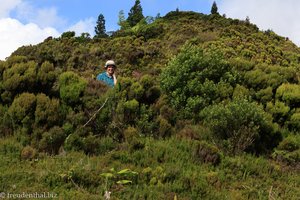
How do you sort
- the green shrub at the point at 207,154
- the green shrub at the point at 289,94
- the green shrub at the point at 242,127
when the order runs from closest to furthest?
1. the green shrub at the point at 207,154
2. the green shrub at the point at 242,127
3. the green shrub at the point at 289,94

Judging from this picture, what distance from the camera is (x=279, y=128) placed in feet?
35.7

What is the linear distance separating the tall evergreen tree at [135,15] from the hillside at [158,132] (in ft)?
95.7

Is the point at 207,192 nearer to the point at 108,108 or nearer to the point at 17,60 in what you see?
the point at 108,108

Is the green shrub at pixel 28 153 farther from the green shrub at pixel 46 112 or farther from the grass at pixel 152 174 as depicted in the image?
the green shrub at pixel 46 112

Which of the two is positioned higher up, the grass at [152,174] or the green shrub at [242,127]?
the green shrub at [242,127]

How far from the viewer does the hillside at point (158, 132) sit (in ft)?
24.4

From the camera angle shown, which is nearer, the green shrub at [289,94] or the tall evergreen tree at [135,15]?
the green shrub at [289,94]

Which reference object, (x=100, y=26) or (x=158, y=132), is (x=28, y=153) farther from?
(x=100, y=26)

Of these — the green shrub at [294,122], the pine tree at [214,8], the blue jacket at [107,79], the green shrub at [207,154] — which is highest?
the pine tree at [214,8]

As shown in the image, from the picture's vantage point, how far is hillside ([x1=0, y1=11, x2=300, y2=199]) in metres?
7.45

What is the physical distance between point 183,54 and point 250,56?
55.8ft

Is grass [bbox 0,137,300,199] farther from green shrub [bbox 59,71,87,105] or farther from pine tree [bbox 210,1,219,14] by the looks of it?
pine tree [bbox 210,1,219,14]

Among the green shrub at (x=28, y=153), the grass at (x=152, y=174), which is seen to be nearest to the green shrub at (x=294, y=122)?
the grass at (x=152, y=174)

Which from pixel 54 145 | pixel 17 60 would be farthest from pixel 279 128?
pixel 17 60
